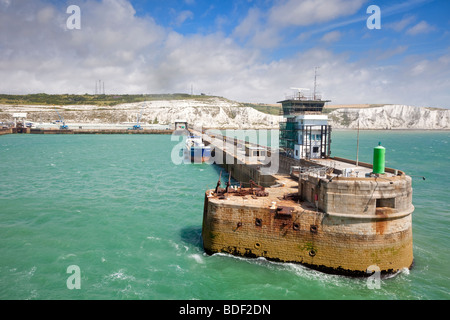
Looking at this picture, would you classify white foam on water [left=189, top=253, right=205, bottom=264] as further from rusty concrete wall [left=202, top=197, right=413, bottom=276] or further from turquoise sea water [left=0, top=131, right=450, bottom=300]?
rusty concrete wall [left=202, top=197, right=413, bottom=276]

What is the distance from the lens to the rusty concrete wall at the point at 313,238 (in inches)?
689

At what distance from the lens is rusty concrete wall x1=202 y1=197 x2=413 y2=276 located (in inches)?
689

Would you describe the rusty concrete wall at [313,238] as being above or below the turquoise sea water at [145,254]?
above

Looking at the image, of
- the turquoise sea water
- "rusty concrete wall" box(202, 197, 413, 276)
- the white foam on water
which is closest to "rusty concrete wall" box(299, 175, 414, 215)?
"rusty concrete wall" box(202, 197, 413, 276)

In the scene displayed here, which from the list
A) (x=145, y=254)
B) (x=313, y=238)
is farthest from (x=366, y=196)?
(x=145, y=254)

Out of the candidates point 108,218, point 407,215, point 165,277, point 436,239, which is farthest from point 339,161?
point 108,218

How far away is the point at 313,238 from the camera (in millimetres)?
18234

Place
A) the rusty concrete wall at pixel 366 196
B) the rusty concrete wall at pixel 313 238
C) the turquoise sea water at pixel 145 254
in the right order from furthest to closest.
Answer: the rusty concrete wall at pixel 313 238 → the rusty concrete wall at pixel 366 196 → the turquoise sea water at pixel 145 254

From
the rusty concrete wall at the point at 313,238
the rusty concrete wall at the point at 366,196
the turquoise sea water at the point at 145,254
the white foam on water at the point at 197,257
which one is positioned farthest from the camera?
the white foam on water at the point at 197,257

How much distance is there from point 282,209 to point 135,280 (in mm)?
10128

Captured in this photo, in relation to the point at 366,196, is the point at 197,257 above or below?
below

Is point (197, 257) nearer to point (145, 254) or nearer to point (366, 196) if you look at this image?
point (145, 254)

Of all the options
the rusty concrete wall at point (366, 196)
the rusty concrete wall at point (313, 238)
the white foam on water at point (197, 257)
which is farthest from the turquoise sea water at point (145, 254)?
the rusty concrete wall at point (366, 196)

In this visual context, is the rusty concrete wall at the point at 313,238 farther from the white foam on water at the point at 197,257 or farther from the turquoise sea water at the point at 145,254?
the white foam on water at the point at 197,257
